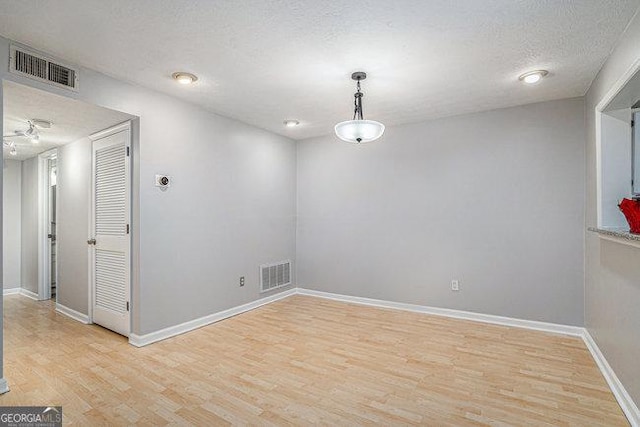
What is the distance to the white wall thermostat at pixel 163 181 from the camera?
10.6 feet

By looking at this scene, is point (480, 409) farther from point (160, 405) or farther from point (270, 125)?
point (270, 125)

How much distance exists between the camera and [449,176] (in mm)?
4020

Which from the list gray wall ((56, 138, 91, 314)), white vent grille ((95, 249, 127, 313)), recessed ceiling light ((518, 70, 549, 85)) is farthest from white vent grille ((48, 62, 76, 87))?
recessed ceiling light ((518, 70, 549, 85))

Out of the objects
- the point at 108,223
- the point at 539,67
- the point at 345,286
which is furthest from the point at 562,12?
the point at 108,223

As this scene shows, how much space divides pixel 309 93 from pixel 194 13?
146 centimetres

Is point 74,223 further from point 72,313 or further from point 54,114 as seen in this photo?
point 54,114

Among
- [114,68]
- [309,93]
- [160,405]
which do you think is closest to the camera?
[160,405]

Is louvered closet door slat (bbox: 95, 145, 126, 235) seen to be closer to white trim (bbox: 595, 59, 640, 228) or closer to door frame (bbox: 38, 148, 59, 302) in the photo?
door frame (bbox: 38, 148, 59, 302)

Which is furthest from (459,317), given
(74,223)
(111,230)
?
(74,223)

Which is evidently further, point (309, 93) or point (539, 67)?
point (309, 93)

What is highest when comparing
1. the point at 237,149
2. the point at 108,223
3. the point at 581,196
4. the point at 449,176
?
the point at 237,149

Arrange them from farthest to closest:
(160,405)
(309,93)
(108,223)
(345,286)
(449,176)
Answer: (345,286)
(449,176)
(108,223)
(309,93)
(160,405)

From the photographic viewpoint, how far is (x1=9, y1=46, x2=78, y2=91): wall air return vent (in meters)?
2.30

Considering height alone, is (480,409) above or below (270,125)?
below
